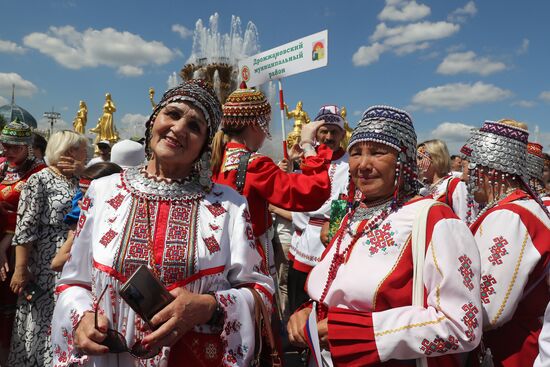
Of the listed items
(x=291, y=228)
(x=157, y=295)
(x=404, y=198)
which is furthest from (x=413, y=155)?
(x=291, y=228)

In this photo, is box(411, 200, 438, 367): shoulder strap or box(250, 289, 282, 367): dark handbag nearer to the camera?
box(411, 200, 438, 367): shoulder strap

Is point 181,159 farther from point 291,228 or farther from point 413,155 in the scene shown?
point 291,228

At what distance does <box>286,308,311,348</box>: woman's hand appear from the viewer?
2.01 meters

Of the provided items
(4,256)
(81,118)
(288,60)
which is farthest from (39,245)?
(81,118)

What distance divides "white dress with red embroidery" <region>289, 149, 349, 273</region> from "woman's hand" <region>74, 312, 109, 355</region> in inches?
131

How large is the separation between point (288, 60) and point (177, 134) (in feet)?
9.41

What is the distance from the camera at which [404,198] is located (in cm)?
201

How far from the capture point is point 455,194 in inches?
169

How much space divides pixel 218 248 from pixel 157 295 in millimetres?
388

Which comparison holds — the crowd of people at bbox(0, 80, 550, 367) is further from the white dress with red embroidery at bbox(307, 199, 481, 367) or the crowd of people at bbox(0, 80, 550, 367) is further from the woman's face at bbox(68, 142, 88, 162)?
the woman's face at bbox(68, 142, 88, 162)

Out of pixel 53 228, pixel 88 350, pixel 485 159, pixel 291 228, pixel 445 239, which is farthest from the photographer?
pixel 291 228

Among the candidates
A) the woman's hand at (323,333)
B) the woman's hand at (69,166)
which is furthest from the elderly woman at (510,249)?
the woman's hand at (69,166)

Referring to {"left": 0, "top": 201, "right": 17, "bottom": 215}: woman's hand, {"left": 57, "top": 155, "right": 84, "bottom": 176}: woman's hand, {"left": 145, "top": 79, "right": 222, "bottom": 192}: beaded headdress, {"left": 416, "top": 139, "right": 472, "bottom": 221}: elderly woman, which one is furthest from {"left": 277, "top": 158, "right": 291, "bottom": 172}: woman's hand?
{"left": 0, "top": 201, "right": 17, "bottom": 215}: woman's hand

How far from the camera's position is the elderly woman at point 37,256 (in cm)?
400
